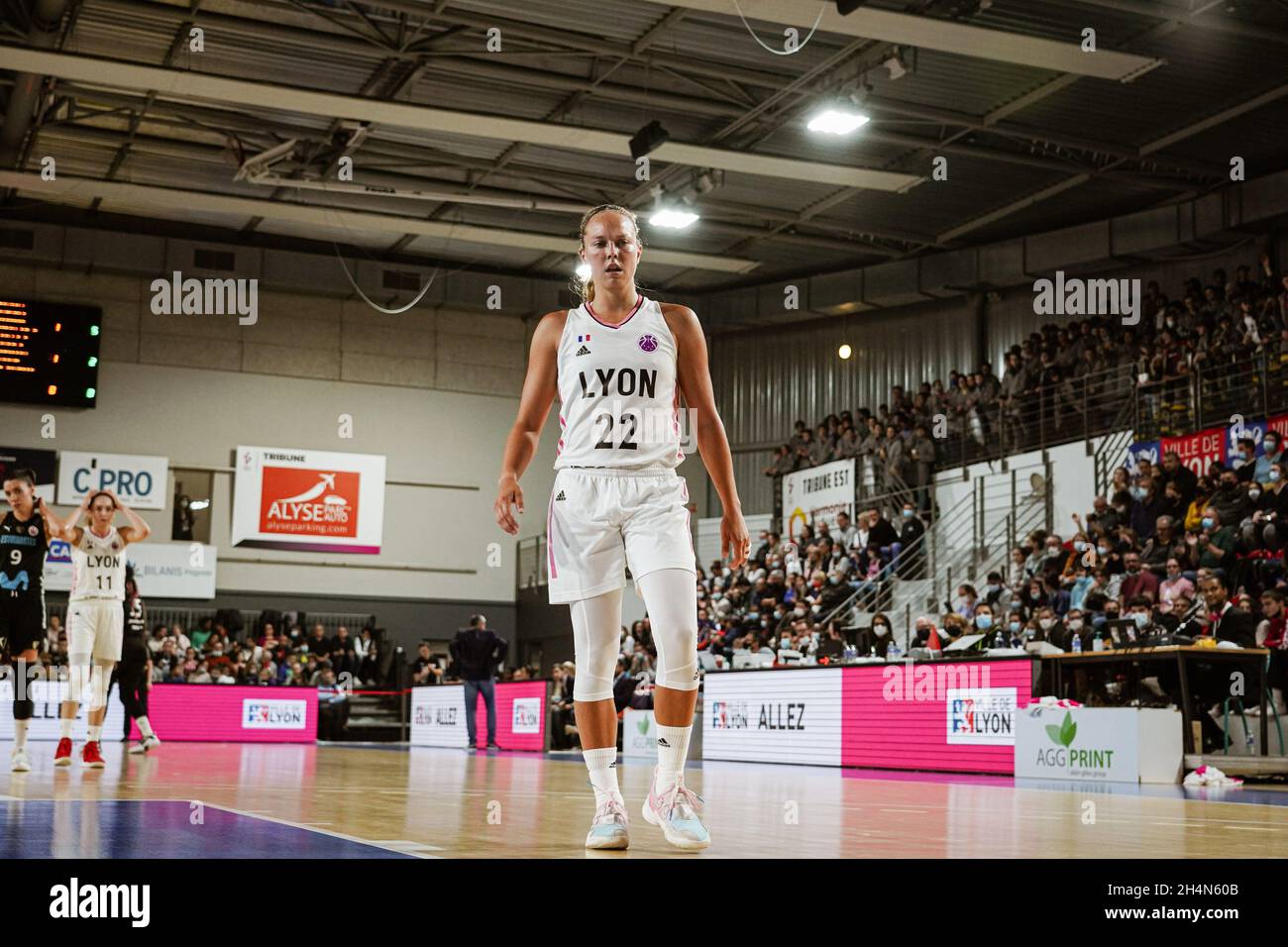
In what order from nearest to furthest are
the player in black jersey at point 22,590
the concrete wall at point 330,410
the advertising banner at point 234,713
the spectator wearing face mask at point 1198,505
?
the player in black jersey at point 22,590
the spectator wearing face mask at point 1198,505
the advertising banner at point 234,713
the concrete wall at point 330,410

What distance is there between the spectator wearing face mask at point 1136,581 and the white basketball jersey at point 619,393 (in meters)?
11.9

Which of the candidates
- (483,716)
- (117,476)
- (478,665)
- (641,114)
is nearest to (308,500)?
(117,476)

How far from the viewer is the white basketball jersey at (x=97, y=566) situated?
10438 millimetres

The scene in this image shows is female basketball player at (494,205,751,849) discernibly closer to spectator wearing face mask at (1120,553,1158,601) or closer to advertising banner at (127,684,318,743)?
spectator wearing face mask at (1120,553,1158,601)

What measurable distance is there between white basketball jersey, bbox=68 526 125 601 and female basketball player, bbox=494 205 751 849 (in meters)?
6.61

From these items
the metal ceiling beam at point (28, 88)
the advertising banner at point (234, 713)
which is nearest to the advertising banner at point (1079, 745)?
the metal ceiling beam at point (28, 88)

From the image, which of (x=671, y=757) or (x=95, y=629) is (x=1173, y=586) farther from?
(x=671, y=757)

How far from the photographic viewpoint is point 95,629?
1053 centimetres

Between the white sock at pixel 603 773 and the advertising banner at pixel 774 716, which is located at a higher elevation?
the white sock at pixel 603 773

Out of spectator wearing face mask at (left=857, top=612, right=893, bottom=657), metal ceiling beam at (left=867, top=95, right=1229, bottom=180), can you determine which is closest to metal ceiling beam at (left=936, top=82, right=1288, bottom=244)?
metal ceiling beam at (left=867, top=95, right=1229, bottom=180)

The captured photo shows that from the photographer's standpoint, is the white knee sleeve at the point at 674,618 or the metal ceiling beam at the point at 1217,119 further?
the metal ceiling beam at the point at 1217,119

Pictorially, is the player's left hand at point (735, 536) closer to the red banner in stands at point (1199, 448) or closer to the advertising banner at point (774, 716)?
the advertising banner at point (774, 716)
